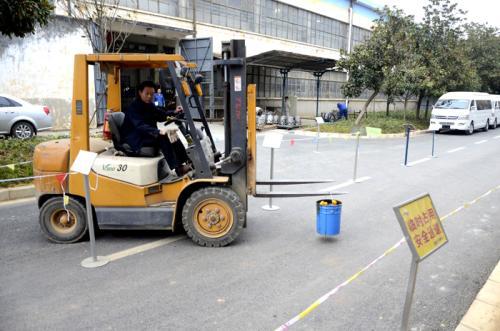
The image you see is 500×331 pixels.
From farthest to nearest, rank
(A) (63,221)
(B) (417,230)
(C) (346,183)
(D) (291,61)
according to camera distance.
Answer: (D) (291,61) < (C) (346,183) < (A) (63,221) < (B) (417,230)

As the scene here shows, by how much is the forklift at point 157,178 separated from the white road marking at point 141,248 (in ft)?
0.84

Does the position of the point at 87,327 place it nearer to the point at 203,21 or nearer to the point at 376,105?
the point at 203,21

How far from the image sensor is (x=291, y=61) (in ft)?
79.8

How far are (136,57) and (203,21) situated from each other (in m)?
21.0

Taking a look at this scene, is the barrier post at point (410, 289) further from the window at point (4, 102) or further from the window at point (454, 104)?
the window at point (454, 104)

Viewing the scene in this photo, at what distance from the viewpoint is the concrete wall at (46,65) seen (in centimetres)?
1631

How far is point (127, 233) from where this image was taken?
236 inches

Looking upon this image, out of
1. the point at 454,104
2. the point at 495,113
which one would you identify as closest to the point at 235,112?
the point at 454,104

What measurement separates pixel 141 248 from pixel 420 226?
3554mm

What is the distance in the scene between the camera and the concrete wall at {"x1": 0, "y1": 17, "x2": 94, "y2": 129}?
1631cm

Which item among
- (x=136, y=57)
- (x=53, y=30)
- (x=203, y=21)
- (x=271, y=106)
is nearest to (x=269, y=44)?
(x=271, y=106)

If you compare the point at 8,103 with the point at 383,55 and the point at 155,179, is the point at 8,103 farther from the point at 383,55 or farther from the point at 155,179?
the point at 383,55

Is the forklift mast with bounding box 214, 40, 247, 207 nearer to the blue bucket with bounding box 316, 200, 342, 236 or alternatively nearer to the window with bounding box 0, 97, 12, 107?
the blue bucket with bounding box 316, 200, 342, 236

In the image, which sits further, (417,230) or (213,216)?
(213,216)
